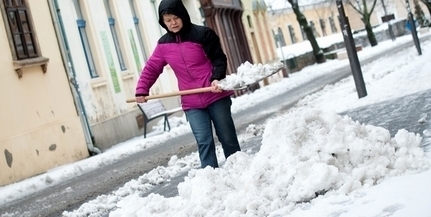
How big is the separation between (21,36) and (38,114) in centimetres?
172

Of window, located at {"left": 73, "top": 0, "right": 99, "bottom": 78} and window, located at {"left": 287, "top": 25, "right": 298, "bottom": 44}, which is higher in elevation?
window, located at {"left": 287, "top": 25, "right": 298, "bottom": 44}

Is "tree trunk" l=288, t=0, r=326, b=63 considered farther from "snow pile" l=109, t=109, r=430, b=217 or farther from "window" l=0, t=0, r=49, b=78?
"snow pile" l=109, t=109, r=430, b=217

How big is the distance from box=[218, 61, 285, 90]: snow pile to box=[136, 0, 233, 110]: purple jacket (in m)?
0.10

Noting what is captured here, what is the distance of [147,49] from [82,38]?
522cm

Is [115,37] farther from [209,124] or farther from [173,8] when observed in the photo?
[173,8]

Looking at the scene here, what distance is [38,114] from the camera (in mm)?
18391

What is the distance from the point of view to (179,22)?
7.33 meters

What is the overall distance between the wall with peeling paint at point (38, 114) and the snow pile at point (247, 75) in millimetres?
9736

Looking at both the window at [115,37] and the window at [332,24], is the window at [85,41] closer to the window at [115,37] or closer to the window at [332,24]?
the window at [115,37]

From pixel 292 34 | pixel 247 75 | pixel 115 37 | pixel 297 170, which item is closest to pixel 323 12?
pixel 292 34

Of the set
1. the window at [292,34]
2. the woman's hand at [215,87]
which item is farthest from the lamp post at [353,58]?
the window at [292,34]

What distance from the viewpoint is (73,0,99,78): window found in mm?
22156

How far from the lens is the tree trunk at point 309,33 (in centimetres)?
5253

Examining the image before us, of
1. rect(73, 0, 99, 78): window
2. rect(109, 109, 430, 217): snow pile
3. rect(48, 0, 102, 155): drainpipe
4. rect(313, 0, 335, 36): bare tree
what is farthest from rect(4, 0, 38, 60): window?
rect(313, 0, 335, 36): bare tree
